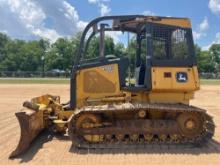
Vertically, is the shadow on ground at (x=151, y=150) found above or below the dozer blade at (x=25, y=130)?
below

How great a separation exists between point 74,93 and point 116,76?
116cm

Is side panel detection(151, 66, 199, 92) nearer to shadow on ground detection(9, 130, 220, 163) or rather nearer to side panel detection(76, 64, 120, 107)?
side panel detection(76, 64, 120, 107)

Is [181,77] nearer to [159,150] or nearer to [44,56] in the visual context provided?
[159,150]

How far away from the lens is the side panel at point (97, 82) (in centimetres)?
1012

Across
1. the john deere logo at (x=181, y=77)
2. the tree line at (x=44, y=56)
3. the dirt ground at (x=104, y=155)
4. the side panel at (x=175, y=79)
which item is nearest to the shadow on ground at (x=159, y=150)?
the dirt ground at (x=104, y=155)

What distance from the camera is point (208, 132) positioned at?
9.64 metres

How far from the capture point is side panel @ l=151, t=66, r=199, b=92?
967 cm

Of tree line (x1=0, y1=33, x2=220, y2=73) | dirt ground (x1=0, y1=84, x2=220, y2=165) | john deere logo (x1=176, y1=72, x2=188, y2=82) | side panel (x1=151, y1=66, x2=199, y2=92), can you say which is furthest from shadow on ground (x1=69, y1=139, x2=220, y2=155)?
tree line (x1=0, y1=33, x2=220, y2=73)

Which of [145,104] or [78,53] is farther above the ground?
[78,53]

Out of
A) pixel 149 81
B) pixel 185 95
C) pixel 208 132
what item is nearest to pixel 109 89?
pixel 149 81

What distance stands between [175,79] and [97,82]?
193 cm

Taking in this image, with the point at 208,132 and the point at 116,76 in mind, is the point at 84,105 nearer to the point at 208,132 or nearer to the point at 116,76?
the point at 116,76

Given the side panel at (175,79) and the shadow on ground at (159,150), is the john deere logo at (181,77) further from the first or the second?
the shadow on ground at (159,150)

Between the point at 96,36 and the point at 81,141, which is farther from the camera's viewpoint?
the point at 96,36
